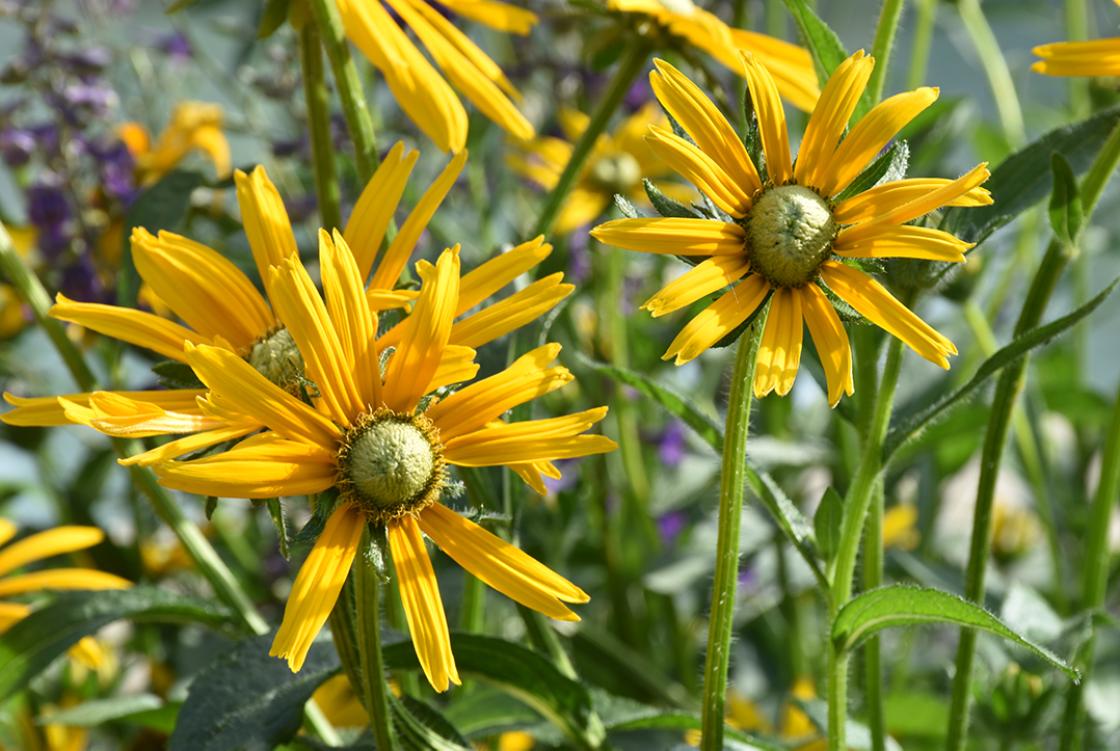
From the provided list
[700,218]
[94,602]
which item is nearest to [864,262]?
[700,218]

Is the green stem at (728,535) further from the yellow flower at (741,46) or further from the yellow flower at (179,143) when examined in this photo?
the yellow flower at (179,143)

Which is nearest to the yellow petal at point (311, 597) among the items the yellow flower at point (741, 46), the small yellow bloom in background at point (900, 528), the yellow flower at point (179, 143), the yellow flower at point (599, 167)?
the yellow flower at point (741, 46)

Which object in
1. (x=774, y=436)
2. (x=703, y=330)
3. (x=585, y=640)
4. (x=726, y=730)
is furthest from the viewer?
(x=774, y=436)

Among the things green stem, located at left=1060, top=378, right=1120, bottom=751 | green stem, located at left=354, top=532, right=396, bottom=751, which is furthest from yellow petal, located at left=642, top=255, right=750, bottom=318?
green stem, located at left=1060, top=378, right=1120, bottom=751

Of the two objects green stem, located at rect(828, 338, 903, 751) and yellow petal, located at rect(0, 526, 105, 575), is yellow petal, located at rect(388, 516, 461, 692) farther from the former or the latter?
yellow petal, located at rect(0, 526, 105, 575)

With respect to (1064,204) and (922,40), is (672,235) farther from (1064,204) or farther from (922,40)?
(922,40)

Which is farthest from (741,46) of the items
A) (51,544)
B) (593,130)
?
(51,544)

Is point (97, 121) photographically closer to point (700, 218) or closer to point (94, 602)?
point (94, 602)
